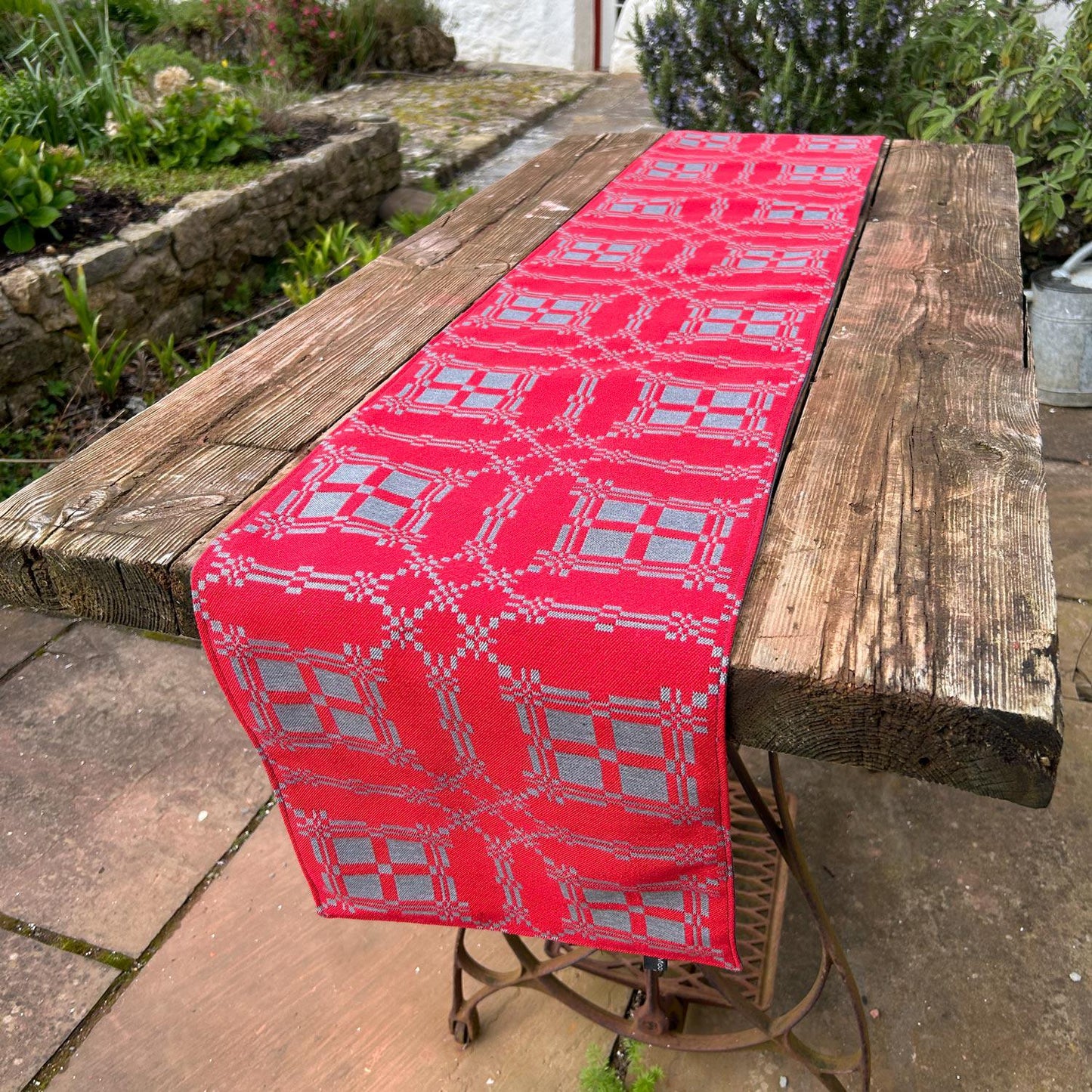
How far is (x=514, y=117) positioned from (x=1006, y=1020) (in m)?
6.29

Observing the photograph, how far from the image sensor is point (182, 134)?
433cm

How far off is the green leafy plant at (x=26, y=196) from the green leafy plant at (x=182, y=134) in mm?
798

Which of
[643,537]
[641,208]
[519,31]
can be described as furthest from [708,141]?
[519,31]

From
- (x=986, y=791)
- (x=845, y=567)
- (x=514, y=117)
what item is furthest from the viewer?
(x=514, y=117)

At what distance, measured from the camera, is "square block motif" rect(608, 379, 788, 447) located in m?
1.18

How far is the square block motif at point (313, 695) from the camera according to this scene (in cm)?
98

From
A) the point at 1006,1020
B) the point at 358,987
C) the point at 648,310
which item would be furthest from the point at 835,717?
the point at 358,987

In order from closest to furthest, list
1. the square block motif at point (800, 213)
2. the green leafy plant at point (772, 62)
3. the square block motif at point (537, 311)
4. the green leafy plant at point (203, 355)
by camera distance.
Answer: the square block motif at point (537, 311) → the square block motif at point (800, 213) → the green leafy plant at point (203, 355) → the green leafy plant at point (772, 62)

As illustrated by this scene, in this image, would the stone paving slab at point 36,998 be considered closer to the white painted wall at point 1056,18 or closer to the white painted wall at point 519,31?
the white painted wall at point 1056,18

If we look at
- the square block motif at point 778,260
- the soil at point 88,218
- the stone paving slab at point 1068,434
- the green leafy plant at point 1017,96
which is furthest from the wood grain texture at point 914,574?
the soil at point 88,218

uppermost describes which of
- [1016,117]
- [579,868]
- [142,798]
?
[1016,117]

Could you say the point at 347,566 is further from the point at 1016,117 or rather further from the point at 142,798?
the point at 1016,117

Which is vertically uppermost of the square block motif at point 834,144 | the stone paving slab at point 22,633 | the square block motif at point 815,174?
the square block motif at point 834,144

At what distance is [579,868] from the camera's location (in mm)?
1065
